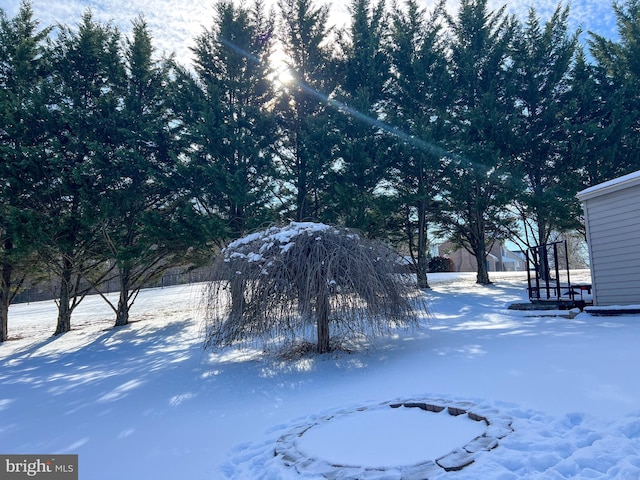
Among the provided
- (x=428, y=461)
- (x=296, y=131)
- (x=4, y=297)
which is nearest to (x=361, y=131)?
(x=296, y=131)

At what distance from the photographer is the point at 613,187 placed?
796cm

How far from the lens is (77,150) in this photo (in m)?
11.8

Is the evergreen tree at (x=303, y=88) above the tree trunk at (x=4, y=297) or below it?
above

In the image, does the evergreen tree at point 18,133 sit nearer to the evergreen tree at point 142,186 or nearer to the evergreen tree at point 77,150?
the evergreen tree at point 77,150

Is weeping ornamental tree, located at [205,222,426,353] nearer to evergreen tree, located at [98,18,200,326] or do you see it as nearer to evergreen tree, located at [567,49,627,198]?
evergreen tree, located at [98,18,200,326]

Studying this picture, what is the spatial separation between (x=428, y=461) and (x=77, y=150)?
12.7m

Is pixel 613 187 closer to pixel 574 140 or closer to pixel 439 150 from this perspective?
pixel 439 150

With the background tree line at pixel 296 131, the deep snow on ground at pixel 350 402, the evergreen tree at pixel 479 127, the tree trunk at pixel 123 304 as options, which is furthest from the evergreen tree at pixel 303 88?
the deep snow on ground at pixel 350 402

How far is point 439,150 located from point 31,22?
1409cm

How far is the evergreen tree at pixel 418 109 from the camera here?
13.8 m

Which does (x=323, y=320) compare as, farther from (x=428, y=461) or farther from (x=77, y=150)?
(x=77, y=150)

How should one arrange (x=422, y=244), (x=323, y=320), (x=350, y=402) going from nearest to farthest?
(x=350, y=402) → (x=323, y=320) → (x=422, y=244)

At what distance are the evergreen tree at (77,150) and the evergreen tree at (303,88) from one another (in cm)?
543

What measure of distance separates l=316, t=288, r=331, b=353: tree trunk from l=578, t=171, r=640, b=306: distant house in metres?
6.00
